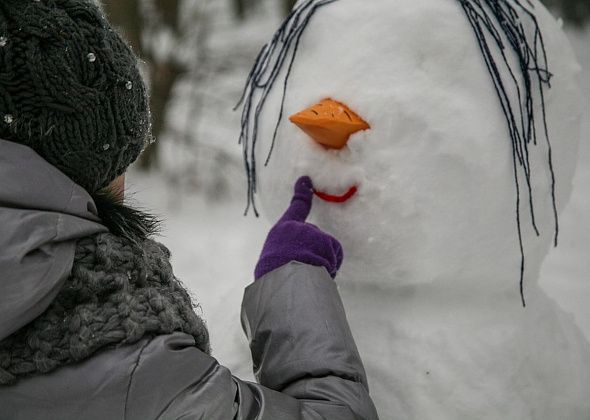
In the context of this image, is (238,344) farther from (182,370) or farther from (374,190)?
(182,370)

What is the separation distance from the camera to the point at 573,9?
17.2 feet

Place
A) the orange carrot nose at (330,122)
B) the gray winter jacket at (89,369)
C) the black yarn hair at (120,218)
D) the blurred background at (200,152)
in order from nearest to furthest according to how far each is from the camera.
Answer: the gray winter jacket at (89,369) → the black yarn hair at (120,218) → the orange carrot nose at (330,122) → the blurred background at (200,152)

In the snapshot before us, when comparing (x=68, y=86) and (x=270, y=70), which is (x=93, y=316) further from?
(x=270, y=70)

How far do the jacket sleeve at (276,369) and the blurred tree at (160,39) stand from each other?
2.98 m

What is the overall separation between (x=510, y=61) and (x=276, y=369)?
0.80m

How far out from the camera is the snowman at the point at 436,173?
128 cm

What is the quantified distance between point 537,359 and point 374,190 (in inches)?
21.9

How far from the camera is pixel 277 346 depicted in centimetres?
107

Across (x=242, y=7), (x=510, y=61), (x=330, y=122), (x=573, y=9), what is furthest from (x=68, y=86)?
(x=242, y=7)

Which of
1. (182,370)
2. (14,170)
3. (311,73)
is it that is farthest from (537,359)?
(14,170)

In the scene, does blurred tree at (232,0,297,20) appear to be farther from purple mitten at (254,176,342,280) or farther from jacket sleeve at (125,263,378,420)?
jacket sleeve at (125,263,378,420)

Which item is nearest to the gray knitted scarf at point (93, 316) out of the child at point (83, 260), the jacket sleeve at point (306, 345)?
the child at point (83, 260)

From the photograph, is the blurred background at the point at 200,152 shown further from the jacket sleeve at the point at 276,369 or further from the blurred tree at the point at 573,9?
the jacket sleeve at the point at 276,369

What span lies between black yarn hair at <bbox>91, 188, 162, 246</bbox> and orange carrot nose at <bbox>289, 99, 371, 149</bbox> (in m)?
0.38
